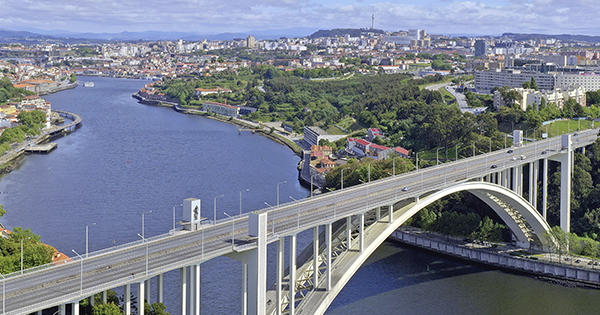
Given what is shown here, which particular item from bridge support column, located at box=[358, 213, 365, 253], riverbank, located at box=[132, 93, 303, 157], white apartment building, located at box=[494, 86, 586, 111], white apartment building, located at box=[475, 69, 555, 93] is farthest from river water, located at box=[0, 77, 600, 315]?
white apartment building, located at box=[475, 69, 555, 93]

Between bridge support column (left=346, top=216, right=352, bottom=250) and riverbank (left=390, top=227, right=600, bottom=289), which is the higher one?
bridge support column (left=346, top=216, right=352, bottom=250)

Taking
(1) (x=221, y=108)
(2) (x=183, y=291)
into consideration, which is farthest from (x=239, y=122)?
(2) (x=183, y=291)

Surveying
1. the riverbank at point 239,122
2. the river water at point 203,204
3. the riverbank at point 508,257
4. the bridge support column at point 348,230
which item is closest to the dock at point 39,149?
the river water at point 203,204

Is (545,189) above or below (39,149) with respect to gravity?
below

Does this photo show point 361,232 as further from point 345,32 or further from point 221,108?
point 345,32

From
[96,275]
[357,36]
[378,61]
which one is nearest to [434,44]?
[357,36]

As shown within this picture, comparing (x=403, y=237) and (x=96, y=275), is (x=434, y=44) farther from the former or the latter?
(x=96, y=275)

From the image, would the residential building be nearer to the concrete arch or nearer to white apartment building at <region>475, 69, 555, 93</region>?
white apartment building at <region>475, 69, 555, 93</region>
